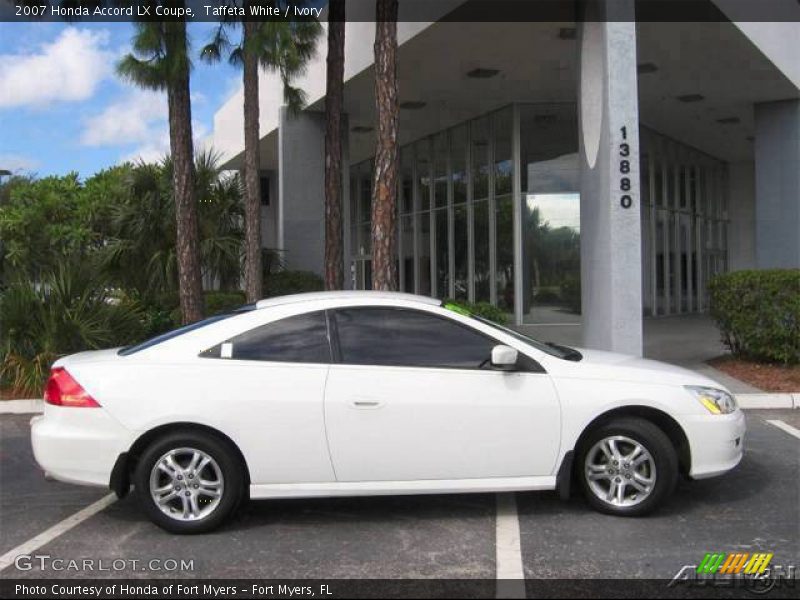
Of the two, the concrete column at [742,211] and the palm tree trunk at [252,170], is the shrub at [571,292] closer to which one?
the palm tree trunk at [252,170]

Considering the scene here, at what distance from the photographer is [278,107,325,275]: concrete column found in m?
17.2

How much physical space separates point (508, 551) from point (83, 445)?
265cm

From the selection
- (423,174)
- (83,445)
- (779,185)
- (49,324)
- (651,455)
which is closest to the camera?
(83,445)

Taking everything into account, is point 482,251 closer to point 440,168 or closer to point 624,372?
point 440,168

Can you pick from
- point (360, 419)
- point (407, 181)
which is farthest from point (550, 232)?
point (360, 419)

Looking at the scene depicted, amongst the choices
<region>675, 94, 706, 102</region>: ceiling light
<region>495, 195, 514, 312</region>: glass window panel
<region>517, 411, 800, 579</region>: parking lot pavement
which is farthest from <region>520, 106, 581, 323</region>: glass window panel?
<region>517, 411, 800, 579</region>: parking lot pavement

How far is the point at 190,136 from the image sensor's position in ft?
37.2

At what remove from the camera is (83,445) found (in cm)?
461

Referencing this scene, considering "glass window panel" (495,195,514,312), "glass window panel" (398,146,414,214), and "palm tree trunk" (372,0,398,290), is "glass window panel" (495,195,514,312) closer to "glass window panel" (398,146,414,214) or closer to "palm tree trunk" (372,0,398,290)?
"glass window panel" (398,146,414,214)

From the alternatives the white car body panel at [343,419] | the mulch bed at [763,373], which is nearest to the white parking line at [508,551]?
the white car body panel at [343,419]

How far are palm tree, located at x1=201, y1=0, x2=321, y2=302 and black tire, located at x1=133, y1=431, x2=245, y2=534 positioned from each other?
7.59 metres

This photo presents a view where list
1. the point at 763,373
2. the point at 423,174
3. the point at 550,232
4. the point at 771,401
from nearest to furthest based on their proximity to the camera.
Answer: the point at 771,401
the point at 763,373
the point at 550,232
the point at 423,174

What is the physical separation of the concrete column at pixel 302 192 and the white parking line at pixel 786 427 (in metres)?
11.1

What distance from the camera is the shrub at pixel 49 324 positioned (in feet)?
31.9
